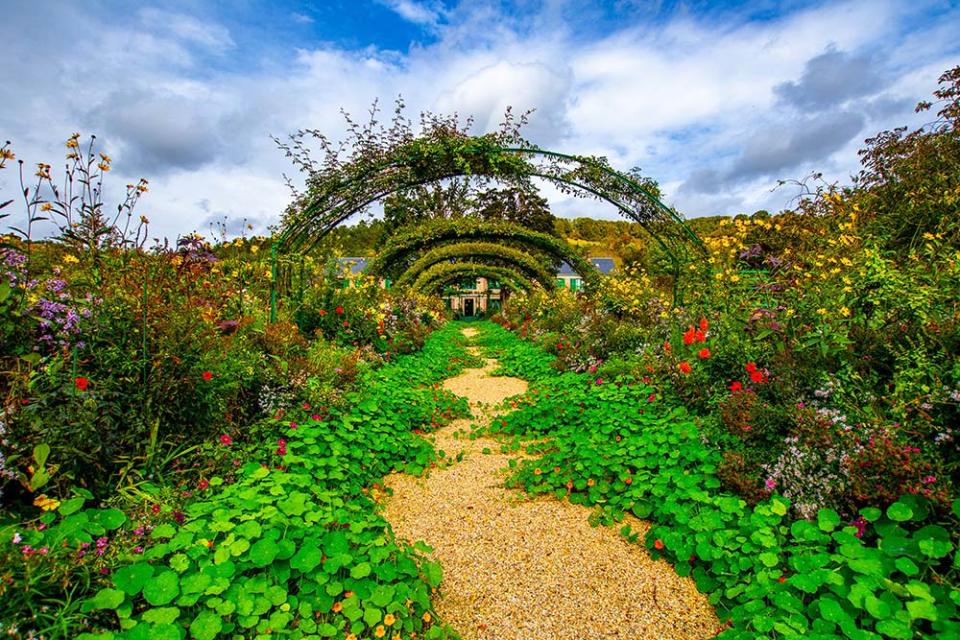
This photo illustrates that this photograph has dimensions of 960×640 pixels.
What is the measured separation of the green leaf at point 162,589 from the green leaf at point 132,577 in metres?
0.02

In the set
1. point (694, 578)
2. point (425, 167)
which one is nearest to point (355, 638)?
point (694, 578)

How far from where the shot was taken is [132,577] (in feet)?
5.41

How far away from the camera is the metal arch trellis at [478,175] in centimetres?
678

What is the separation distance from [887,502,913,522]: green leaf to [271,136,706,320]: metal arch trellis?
5.17 meters

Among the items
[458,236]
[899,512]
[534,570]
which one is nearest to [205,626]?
[534,570]

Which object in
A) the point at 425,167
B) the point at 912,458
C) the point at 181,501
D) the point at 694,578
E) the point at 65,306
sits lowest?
the point at 694,578

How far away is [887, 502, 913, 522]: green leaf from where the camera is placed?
1958mm

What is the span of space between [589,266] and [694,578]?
9.74 m

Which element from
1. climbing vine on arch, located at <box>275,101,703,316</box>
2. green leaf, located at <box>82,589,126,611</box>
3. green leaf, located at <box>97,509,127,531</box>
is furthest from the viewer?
climbing vine on arch, located at <box>275,101,703,316</box>

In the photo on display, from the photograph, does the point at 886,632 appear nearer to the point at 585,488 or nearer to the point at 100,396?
the point at 585,488

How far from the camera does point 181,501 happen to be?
7.46ft

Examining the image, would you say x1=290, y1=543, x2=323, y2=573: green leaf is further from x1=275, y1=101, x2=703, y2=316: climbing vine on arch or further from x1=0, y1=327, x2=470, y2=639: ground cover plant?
x1=275, y1=101, x2=703, y2=316: climbing vine on arch

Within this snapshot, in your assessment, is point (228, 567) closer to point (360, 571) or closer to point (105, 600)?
point (105, 600)

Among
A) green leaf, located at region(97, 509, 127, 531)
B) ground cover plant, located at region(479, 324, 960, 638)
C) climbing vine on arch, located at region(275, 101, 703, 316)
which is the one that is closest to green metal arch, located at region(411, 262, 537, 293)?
climbing vine on arch, located at region(275, 101, 703, 316)
